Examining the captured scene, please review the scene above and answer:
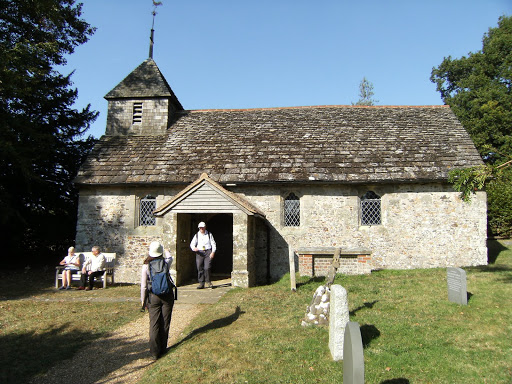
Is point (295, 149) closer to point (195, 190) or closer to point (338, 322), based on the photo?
point (195, 190)

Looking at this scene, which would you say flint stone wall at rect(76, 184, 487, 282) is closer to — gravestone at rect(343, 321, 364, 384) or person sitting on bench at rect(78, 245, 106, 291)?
person sitting on bench at rect(78, 245, 106, 291)

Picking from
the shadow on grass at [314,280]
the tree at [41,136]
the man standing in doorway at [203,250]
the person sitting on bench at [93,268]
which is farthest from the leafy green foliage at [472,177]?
the tree at [41,136]

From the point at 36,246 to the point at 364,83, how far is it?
3450 cm

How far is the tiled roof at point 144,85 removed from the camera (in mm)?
18359

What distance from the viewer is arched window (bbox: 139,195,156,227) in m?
15.2

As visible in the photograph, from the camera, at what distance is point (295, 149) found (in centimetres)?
1589

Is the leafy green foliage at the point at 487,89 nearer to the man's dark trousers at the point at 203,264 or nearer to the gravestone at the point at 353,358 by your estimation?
the man's dark trousers at the point at 203,264

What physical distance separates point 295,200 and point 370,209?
3.00 m

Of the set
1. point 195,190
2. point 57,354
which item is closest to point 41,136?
point 195,190

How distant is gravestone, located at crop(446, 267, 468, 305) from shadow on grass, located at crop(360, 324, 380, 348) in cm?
281

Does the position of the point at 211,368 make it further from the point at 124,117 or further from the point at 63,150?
the point at 63,150

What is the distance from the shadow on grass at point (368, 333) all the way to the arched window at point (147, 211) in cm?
1039

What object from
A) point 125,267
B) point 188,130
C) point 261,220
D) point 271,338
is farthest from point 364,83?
point 271,338

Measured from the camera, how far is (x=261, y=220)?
1441cm
